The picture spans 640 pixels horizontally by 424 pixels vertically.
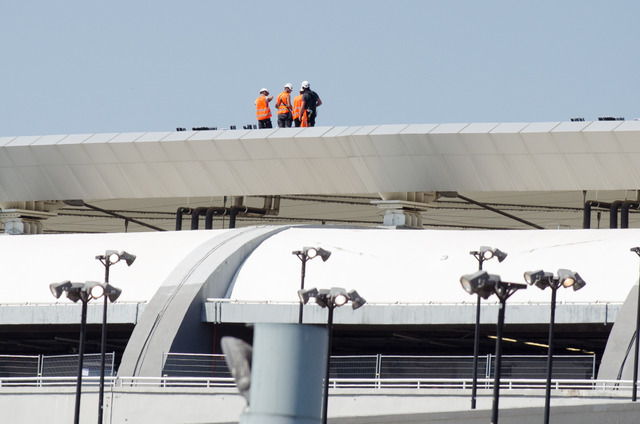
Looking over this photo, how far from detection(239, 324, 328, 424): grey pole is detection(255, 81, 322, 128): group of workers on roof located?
31756 mm

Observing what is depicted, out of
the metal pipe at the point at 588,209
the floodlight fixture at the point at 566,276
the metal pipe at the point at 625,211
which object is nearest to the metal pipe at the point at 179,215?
the metal pipe at the point at 588,209

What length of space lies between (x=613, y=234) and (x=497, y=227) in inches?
537

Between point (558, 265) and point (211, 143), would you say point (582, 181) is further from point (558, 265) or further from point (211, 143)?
point (211, 143)

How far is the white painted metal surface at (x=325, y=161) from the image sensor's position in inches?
1491

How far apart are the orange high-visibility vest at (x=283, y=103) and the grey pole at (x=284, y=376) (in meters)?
33.0

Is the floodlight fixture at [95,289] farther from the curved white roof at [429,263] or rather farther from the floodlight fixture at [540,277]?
the curved white roof at [429,263]

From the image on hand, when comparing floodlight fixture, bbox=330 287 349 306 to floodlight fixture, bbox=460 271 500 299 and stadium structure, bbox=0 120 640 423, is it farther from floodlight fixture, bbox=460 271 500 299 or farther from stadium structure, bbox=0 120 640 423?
floodlight fixture, bbox=460 271 500 299

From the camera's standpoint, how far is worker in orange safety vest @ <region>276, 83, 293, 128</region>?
40188 mm

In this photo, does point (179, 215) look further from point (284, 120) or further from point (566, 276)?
point (566, 276)

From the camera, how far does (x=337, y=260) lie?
3662 cm

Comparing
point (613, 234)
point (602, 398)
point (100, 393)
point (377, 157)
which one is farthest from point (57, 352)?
point (602, 398)

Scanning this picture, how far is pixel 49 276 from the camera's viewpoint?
38.3 metres

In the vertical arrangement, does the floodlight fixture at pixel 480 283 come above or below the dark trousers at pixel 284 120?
below

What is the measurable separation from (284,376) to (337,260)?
2940cm
